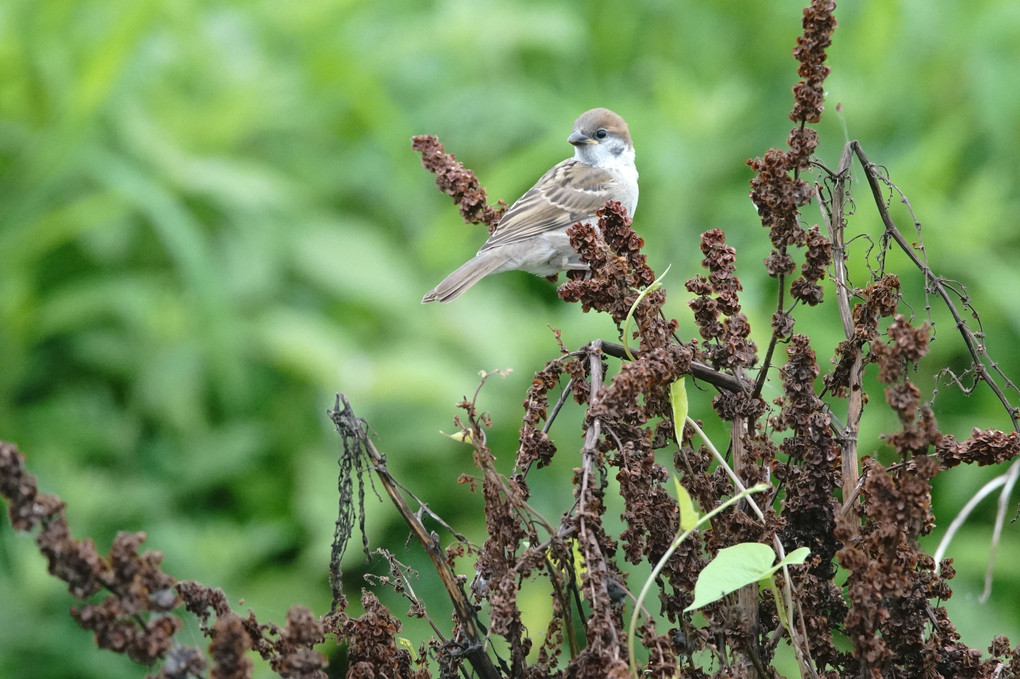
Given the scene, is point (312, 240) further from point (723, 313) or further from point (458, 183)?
point (723, 313)

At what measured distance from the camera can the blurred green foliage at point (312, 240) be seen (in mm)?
3686

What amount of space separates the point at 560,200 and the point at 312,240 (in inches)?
43.1

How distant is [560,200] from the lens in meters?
3.50

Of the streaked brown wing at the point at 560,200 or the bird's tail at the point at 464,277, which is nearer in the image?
the bird's tail at the point at 464,277

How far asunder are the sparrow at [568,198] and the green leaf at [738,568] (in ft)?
6.33

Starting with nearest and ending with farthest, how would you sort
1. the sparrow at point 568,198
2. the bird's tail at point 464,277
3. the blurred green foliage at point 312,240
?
the bird's tail at point 464,277 → the sparrow at point 568,198 → the blurred green foliage at point 312,240

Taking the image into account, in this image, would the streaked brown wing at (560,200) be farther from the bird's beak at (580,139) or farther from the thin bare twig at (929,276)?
the thin bare twig at (929,276)

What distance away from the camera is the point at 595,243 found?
1.28 metres

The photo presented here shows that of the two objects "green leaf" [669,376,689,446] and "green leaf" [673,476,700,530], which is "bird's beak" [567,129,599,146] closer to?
"green leaf" [669,376,689,446]

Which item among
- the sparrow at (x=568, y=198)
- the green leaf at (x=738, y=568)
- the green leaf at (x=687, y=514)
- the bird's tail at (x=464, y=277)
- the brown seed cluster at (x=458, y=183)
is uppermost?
the sparrow at (x=568, y=198)

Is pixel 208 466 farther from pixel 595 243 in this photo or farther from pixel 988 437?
pixel 988 437

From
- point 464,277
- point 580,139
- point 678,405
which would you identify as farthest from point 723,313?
point 580,139

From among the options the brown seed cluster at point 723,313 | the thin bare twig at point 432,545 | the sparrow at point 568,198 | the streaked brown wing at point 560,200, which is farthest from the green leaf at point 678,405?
the streaked brown wing at point 560,200

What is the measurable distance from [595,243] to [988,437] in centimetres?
50
